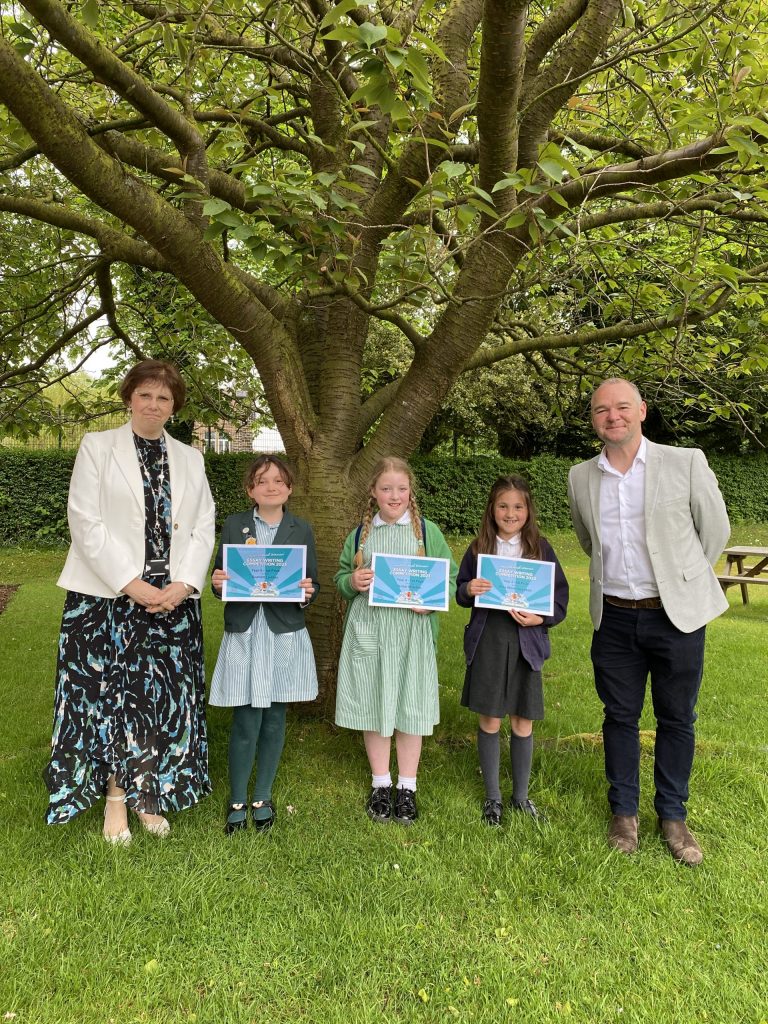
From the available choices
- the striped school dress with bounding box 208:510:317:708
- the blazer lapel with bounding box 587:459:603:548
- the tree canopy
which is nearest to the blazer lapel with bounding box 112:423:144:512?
the striped school dress with bounding box 208:510:317:708

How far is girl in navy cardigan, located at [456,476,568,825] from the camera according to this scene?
12.2 ft

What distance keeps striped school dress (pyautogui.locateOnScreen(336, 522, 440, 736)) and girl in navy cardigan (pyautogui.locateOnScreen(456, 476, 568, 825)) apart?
0.80ft

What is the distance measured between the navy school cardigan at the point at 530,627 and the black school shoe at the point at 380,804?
35.5 inches

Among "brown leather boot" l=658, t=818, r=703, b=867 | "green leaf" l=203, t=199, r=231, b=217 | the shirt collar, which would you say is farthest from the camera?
the shirt collar

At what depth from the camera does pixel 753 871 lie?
3365 mm

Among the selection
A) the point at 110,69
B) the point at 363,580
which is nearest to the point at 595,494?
the point at 363,580

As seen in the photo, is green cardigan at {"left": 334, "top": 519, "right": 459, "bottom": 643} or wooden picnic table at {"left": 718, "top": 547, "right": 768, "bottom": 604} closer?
green cardigan at {"left": 334, "top": 519, "right": 459, "bottom": 643}

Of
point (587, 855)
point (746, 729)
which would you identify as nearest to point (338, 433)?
point (587, 855)

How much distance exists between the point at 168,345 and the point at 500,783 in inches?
266

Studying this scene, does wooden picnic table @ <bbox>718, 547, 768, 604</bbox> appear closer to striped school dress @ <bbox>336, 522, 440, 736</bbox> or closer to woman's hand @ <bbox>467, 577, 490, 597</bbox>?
woman's hand @ <bbox>467, 577, 490, 597</bbox>

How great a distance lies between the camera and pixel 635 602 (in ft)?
11.5

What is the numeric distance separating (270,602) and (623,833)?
7.44 ft

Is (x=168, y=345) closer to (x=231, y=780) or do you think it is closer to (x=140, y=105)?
(x=140, y=105)

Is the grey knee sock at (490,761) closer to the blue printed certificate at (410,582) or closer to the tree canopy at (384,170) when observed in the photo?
the blue printed certificate at (410,582)
